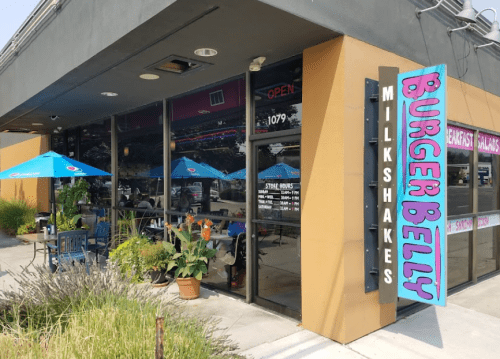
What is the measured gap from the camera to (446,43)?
5.76 metres

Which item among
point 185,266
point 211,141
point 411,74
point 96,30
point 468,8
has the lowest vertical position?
point 185,266

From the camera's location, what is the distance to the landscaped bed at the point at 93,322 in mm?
2316

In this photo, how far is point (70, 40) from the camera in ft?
18.3

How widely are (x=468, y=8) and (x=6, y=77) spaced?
917cm

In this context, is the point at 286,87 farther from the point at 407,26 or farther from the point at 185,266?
the point at 185,266

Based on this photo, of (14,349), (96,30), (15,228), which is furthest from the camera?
(15,228)

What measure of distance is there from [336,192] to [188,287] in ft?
9.00

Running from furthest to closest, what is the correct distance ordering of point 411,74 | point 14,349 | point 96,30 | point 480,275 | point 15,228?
point 15,228 < point 480,275 < point 96,30 < point 411,74 < point 14,349

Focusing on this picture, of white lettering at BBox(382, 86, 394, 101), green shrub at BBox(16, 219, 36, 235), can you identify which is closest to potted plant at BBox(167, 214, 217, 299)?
white lettering at BBox(382, 86, 394, 101)

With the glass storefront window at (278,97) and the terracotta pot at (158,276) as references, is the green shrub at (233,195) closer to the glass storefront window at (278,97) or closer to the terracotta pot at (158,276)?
the glass storefront window at (278,97)

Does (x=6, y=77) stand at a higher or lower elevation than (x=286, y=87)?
higher

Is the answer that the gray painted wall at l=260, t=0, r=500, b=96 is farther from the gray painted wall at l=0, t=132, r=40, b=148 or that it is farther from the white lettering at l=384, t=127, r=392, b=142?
the gray painted wall at l=0, t=132, r=40, b=148

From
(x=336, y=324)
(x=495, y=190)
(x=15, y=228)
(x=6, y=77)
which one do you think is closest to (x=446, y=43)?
(x=495, y=190)

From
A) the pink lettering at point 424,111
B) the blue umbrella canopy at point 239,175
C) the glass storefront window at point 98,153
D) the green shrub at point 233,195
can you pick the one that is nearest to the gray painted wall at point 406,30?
the pink lettering at point 424,111
